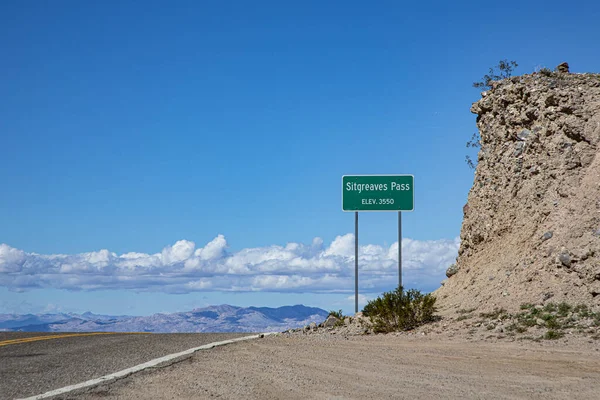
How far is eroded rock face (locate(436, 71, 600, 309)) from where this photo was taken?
2002 centimetres

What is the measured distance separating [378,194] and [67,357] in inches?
583

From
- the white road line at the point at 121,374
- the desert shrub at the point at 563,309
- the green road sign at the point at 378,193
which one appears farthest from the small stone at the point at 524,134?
the white road line at the point at 121,374

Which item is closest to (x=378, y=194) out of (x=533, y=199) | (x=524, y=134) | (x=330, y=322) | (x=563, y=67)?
(x=330, y=322)

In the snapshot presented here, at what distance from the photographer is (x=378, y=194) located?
24.9 metres

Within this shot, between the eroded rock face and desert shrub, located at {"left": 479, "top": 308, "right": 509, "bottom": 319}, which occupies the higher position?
the eroded rock face

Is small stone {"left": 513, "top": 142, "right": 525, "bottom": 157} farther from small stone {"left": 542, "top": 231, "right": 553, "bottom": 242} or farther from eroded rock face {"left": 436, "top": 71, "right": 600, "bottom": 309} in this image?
small stone {"left": 542, "top": 231, "right": 553, "bottom": 242}

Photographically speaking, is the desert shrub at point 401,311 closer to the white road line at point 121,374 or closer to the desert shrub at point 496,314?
the desert shrub at point 496,314

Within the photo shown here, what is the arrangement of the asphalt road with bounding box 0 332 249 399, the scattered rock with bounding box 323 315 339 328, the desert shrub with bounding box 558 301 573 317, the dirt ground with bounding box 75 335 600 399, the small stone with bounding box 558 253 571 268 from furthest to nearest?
the scattered rock with bounding box 323 315 339 328
the small stone with bounding box 558 253 571 268
the desert shrub with bounding box 558 301 573 317
the asphalt road with bounding box 0 332 249 399
the dirt ground with bounding box 75 335 600 399

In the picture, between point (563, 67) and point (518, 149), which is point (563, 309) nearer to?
point (518, 149)

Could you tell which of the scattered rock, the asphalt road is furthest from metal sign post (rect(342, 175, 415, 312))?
the asphalt road

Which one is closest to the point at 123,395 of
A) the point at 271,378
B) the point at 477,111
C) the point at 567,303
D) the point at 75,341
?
the point at 271,378

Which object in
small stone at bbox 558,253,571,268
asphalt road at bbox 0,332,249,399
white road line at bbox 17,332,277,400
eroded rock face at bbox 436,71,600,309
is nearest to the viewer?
white road line at bbox 17,332,277,400

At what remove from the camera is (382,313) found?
20.9m

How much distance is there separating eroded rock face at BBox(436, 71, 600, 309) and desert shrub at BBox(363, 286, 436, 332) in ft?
5.10
